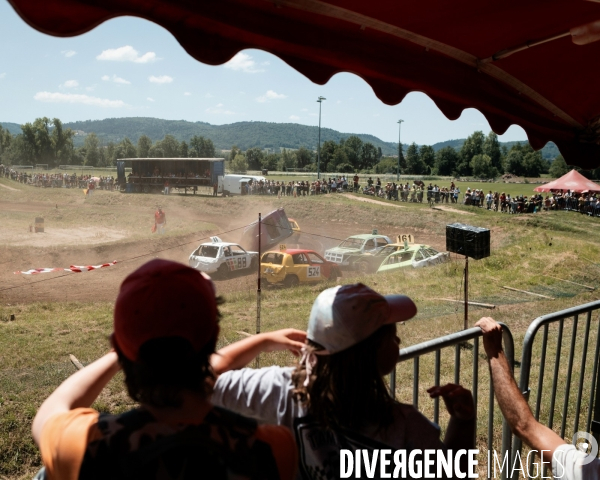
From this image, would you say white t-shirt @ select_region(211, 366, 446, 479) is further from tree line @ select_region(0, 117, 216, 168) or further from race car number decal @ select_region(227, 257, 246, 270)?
tree line @ select_region(0, 117, 216, 168)

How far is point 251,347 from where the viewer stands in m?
1.59

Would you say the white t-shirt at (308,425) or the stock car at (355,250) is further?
the stock car at (355,250)

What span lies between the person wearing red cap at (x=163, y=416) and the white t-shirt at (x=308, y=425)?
35 centimetres

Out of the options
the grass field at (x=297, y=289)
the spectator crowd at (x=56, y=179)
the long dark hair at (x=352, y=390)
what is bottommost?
the grass field at (x=297, y=289)

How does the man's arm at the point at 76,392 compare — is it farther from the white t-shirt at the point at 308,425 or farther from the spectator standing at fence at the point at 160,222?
the spectator standing at fence at the point at 160,222

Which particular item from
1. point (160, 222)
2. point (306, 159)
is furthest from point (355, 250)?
point (306, 159)

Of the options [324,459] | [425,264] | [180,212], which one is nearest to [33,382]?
[324,459]

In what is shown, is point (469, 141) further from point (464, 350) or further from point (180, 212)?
point (464, 350)

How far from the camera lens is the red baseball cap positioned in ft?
3.31

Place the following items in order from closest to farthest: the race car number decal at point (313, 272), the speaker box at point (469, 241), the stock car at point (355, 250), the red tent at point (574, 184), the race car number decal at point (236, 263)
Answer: the speaker box at point (469, 241) → the race car number decal at point (313, 272) → the race car number decal at point (236, 263) → the stock car at point (355, 250) → the red tent at point (574, 184)

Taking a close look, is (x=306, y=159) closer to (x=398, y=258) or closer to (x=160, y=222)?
(x=160, y=222)

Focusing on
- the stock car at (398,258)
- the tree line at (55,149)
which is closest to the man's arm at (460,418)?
the stock car at (398,258)

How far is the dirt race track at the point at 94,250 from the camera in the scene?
19625 mm

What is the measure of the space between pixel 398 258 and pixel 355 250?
2.12 metres
